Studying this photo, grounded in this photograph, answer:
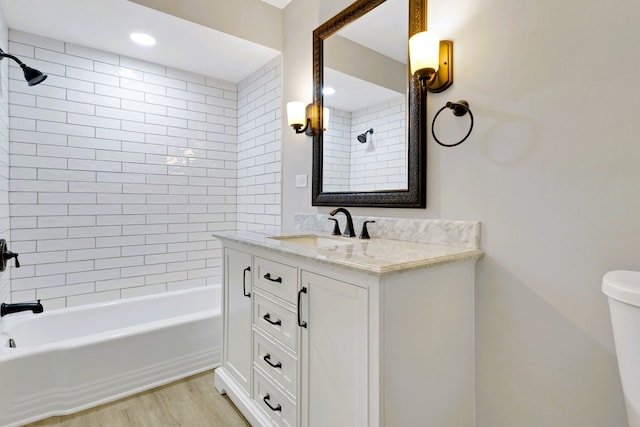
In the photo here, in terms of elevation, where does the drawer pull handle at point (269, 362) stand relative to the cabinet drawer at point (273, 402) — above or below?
above

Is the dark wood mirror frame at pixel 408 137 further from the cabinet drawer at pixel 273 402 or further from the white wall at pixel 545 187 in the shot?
the cabinet drawer at pixel 273 402

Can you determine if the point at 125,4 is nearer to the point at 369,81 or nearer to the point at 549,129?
the point at 369,81

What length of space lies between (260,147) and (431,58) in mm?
1788

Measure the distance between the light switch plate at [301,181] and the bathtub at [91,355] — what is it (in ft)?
3.55

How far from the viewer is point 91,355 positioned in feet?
5.99

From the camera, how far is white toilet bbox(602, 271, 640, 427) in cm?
81

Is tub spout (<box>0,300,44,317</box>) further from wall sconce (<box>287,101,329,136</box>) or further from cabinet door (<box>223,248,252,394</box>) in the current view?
wall sconce (<box>287,101,329,136</box>)

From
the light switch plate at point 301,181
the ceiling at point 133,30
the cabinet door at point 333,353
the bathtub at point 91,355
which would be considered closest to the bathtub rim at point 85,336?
the bathtub at point 91,355

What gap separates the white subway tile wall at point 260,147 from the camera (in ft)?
8.65

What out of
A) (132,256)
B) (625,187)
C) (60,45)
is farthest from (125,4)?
(625,187)

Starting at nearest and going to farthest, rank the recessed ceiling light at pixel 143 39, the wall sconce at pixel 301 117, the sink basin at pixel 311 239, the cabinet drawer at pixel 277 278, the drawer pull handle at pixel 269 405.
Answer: the cabinet drawer at pixel 277 278, the drawer pull handle at pixel 269 405, the sink basin at pixel 311 239, the wall sconce at pixel 301 117, the recessed ceiling light at pixel 143 39

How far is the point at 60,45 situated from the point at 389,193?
2606mm

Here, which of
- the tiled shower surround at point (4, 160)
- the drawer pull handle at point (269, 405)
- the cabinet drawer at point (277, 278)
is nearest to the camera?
the cabinet drawer at point (277, 278)

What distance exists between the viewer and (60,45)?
7.67 ft
